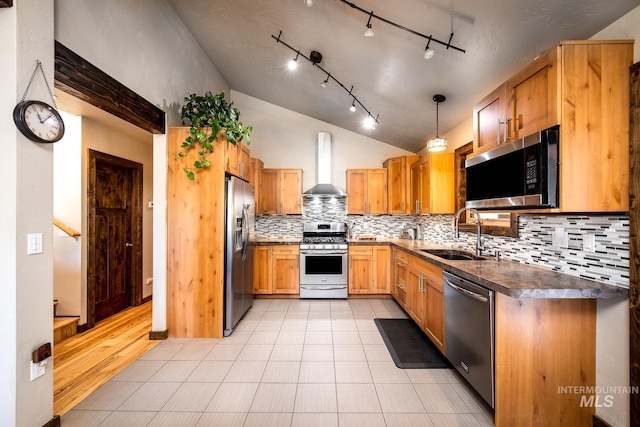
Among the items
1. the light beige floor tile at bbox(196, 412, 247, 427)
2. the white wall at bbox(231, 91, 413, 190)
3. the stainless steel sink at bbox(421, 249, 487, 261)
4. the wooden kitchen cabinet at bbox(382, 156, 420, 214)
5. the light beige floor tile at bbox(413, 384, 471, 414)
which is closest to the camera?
the light beige floor tile at bbox(196, 412, 247, 427)

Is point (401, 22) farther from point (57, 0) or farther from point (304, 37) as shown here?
point (57, 0)

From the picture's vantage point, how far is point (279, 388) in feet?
6.55

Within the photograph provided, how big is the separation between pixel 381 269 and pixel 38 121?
12.8 feet

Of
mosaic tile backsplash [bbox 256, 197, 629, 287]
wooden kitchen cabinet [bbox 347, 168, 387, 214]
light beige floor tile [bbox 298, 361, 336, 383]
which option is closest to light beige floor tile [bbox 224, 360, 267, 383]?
light beige floor tile [bbox 298, 361, 336, 383]

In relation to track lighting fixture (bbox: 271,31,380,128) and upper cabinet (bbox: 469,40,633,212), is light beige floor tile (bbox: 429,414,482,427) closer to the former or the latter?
upper cabinet (bbox: 469,40,633,212)

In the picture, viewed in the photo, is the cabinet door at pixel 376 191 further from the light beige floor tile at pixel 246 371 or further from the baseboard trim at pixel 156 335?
the baseboard trim at pixel 156 335

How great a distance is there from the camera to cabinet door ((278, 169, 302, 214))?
4473 millimetres

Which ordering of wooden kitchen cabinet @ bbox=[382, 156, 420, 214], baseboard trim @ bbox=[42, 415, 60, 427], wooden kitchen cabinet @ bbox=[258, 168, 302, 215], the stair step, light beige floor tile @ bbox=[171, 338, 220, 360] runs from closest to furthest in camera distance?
baseboard trim @ bbox=[42, 415, 60, 427] < light beige floor tile @ bbox=[171, 338, 220, 360] < the stair step < wooden kitchen cabinet @ bbox=[382, 156, 420, 214] < wooden kitchen cabinet @ bbox=[258, 168, 302, 215]

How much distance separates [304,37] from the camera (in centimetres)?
271

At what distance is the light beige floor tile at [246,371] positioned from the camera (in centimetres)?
211

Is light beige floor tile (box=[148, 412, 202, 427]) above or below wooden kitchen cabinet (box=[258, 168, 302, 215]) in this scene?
below

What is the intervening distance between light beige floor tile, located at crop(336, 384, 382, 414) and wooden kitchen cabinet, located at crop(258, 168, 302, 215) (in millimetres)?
2856

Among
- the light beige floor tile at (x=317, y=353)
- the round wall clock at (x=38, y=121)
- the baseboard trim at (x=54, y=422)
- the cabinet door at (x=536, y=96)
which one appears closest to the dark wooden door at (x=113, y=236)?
the baseboard trim at (x=54, y=422)

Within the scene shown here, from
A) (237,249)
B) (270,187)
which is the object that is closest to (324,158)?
(270,187)
